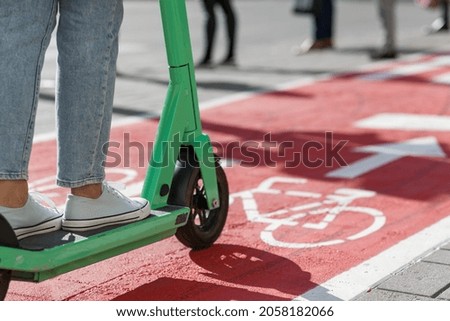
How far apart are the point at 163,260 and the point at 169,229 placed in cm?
31

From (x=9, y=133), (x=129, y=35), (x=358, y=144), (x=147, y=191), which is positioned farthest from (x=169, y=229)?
(x=129, y=35)

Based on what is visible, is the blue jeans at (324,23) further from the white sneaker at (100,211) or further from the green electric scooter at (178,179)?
the white sneaker at (100,211)

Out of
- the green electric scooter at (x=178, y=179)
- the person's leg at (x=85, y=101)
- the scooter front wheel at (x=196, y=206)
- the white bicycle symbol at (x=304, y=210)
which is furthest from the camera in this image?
the white bicycle symbol at (x=304, y=210)

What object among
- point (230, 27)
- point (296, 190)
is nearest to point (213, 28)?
point (230, 27)

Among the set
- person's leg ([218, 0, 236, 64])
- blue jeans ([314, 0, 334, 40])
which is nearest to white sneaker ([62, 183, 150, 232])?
person's leg ([218, 0, 236, 64])

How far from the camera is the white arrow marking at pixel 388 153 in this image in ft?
20.6

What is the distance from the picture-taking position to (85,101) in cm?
380

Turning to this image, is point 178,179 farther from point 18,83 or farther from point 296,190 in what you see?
point 296,190

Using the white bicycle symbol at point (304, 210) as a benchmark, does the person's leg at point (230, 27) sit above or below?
above

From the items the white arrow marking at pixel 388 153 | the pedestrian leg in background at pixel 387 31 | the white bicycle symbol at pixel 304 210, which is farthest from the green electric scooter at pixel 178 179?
the pedestrian leg in background at pixel 387 31

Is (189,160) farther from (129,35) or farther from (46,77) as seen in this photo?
(129,35)

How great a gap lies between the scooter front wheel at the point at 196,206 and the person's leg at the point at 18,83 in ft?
3.04

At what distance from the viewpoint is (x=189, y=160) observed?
14.9 ft

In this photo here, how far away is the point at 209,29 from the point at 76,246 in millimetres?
8537
